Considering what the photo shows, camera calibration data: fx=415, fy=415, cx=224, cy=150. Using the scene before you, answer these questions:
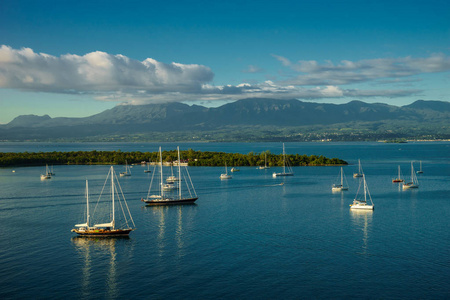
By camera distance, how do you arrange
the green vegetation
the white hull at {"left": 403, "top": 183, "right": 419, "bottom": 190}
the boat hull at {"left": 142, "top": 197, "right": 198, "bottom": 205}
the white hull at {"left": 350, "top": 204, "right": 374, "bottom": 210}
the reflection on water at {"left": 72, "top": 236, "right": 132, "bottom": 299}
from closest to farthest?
the reflection on water at {"left": 72, "top": 236, "right": 132, "bottom": 299} < the white hull at {"left": 350, "top": 204, "right": 374, "bottom": 210} < the boat hull at {"left": 142, "top": 197, "right": 198, "bottom": 205} < the white hull at {"left": 403, "top": 183, "right": 419, "bottom": 190} < the green vegetation

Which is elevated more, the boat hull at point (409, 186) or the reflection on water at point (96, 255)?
the boat hull at point (409, 186)

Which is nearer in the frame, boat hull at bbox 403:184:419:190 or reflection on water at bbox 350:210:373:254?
reflection on water at bbox 350:210:373:254

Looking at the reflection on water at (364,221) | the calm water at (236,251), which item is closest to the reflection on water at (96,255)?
the calm water at (236,251)

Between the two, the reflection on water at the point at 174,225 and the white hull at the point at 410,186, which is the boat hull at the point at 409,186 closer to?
the white hull at the point at 410,186

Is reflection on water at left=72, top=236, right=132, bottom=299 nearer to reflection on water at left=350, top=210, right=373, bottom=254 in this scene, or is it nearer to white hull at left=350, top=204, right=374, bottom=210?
reflection on water at left=350, top=210, right=373, bottom=254

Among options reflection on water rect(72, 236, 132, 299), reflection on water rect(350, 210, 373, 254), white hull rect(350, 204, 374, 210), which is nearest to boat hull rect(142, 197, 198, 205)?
reflection on water rect(72, 236, 132, 299)

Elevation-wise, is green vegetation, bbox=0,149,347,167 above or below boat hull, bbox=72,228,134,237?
above

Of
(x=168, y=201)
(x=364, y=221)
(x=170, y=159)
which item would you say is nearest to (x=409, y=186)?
(x=364, y=221)

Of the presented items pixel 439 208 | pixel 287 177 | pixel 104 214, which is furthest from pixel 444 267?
pixel 287 177

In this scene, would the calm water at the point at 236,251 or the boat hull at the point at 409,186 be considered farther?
the boat hull at the point at 409,186
